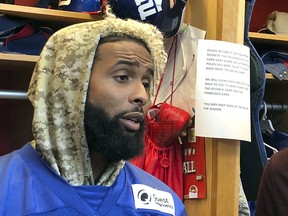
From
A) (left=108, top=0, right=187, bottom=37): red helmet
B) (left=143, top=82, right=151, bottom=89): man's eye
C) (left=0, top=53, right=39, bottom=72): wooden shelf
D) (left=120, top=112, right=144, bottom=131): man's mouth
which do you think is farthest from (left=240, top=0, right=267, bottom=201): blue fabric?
(left=0, top=53, right=39, bottom=72): wooden shelf

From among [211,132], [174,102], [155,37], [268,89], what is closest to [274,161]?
[211,132]

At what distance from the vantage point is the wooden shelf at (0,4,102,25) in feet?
5.81

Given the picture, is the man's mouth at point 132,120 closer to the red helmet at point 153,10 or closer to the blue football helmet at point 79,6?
the red helmet at point 153,10

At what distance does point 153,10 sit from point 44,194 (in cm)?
75

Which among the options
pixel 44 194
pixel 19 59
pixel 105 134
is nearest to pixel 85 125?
pixel 105 134

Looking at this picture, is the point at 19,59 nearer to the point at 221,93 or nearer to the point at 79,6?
the point at 79,6

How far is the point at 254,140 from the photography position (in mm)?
1727

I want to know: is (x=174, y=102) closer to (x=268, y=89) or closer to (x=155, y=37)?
(x=155, y=37)

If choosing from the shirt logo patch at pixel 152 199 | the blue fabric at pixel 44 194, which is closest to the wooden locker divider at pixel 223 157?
the shirt logo patch at pixel 152 199

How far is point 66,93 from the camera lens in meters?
1.15

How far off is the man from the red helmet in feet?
1.28

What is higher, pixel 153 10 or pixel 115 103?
pixel 153 10

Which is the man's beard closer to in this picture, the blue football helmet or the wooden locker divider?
the wooden locker divider

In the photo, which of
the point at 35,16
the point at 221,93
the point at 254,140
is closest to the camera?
the point at 221,93
